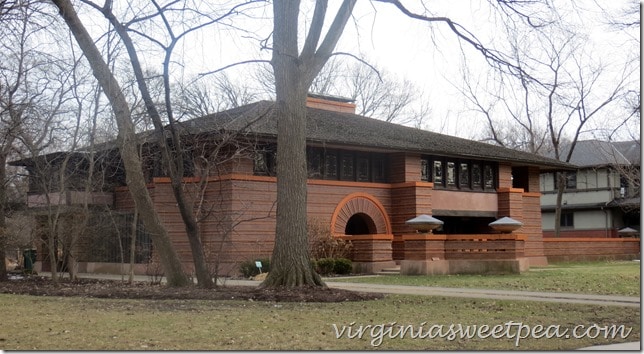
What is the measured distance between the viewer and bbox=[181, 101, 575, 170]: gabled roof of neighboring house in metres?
31.3

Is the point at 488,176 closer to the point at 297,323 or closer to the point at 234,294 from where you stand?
the point at 234,294

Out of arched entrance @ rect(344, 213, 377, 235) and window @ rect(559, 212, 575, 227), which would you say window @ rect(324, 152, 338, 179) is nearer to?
arched entrance @ rect(344, 213, 377, 235)

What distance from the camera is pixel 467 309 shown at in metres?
15.6

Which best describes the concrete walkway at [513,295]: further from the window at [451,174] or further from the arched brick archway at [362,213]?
the window at [451,174]

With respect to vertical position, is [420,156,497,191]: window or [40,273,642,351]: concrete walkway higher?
[420,156,497,191]: window

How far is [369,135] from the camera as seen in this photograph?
36.5m

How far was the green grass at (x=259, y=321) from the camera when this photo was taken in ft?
36.9

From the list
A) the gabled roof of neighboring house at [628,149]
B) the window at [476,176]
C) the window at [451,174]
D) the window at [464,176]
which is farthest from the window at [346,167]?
the gabled roof of neighboring house at [628,149]

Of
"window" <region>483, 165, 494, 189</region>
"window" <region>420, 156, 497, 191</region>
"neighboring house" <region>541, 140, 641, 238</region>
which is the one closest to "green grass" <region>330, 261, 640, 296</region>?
"window" <region>420, 156, 497, 191</region>

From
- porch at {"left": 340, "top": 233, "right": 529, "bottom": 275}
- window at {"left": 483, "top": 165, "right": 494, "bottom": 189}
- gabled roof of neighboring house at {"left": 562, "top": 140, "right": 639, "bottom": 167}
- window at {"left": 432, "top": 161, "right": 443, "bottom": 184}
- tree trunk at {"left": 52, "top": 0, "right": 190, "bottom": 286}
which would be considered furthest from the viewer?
gabled roof of neighboring house at {"left": 562, "top": 140, "right": 639, "bottom": 167}

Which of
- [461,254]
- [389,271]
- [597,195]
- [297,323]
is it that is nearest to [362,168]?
[389,271]

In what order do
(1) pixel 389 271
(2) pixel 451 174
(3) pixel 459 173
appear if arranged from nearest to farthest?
(1) pixel 389 271
(2) pixel 451 174
(3) pixel 459 173

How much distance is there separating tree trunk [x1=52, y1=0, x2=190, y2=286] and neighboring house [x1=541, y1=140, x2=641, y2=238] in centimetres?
4518

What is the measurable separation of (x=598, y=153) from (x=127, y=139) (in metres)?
50.4
